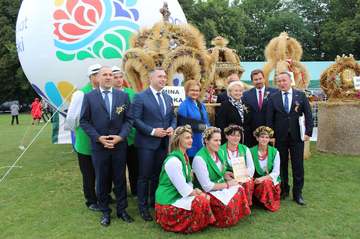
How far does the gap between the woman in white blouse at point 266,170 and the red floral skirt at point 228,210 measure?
23.1 inches

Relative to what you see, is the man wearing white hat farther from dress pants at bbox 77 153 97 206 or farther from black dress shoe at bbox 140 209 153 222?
black dress shoe at bbox 140 209 153 222

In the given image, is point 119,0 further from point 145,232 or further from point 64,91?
point 145,232

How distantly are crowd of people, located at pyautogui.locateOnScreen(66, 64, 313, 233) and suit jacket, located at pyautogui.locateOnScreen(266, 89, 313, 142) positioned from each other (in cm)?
1

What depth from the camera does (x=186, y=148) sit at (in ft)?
15.1

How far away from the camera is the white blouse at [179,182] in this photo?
4.37 metres

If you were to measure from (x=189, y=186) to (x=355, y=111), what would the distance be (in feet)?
19.4

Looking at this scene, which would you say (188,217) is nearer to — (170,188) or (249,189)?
(170,188)

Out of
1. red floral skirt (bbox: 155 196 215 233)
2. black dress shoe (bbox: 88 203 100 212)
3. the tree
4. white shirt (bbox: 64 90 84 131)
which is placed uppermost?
the tree

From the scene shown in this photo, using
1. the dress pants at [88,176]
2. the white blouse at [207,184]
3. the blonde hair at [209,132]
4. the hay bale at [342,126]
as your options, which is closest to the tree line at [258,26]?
the hay bale at [342,126]

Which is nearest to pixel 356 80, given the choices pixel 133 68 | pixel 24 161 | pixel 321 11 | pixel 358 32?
pixel 133 68

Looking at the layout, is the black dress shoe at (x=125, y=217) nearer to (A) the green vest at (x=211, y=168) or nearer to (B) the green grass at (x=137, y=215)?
(B) the green grass at (x=137, y=215)

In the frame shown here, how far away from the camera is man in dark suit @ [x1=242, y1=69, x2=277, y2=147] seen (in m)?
5.57

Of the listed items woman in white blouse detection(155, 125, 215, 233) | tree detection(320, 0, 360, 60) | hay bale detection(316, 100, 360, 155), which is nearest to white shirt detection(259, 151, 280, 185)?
woman in white blouse detection(155, 125, 215, 233)

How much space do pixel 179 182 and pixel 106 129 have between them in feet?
3.24
